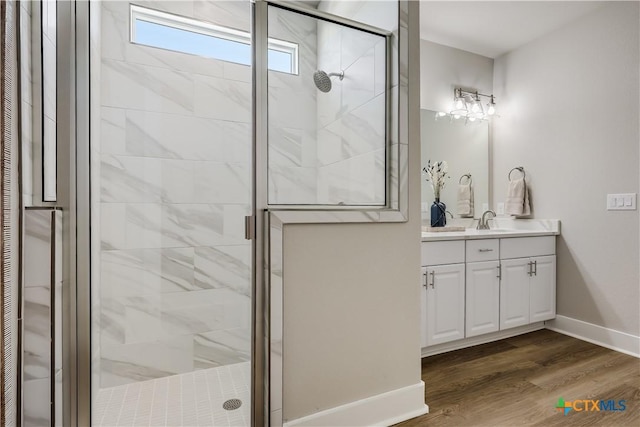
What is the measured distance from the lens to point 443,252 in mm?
2227

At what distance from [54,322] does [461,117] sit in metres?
3.14

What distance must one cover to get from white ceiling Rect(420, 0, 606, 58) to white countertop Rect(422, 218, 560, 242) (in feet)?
5.09

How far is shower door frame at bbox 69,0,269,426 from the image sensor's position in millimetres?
1219

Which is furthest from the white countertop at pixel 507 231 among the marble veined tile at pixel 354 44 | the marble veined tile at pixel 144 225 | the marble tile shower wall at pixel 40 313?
the marble tile shower wall at pixel 40 313

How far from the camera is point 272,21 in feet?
4.59

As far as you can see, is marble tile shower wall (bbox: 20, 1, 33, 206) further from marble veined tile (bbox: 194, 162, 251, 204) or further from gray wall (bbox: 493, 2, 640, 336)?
gray wall (bbox: 493, 2, 640, 336)

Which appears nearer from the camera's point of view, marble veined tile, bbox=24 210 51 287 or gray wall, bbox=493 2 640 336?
marble veined tile, bbox=24 210 51 287

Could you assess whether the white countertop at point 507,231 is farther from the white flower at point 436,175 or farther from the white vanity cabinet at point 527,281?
the white flower at point 436,175

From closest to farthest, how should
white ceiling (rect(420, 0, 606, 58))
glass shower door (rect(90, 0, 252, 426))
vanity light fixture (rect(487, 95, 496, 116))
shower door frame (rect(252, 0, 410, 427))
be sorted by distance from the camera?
shower door frame (rect(252, 0, 410, 427)) → glass shower door (rect(90, 0, 252, 426)) → white ceiling (rect(420, 0, 606, 58)) → vanity light fixture (rect(487, 95, 496, 116))

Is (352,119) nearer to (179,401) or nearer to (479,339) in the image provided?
(179,401)

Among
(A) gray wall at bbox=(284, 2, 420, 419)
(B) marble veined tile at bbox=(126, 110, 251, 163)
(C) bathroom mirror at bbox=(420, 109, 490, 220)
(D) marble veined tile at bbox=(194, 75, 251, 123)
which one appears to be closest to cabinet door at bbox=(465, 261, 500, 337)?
(C) bathroom mirror at bbox=(420, 109, 490, 220)

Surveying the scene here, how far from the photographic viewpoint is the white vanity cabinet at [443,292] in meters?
2.17

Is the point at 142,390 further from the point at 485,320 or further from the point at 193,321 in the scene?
the point at 485,320

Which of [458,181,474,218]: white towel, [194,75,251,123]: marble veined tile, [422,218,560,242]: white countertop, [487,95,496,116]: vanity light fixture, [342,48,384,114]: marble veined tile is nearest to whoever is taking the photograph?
[342,48,384,114]: marble veined tile
